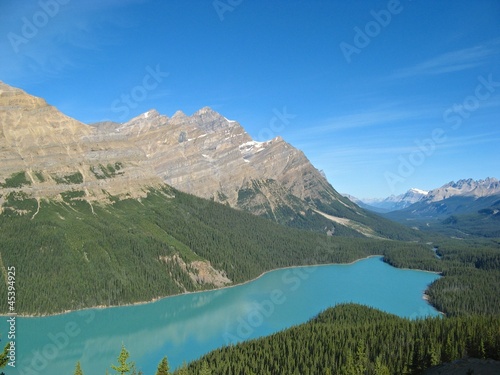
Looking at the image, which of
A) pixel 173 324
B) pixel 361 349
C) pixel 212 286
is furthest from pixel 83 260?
pixel 361 349

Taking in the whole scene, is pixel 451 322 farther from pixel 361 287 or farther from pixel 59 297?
pixel 59 297

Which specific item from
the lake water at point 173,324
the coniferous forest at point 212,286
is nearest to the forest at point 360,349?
the coniferous forest at point 212,286

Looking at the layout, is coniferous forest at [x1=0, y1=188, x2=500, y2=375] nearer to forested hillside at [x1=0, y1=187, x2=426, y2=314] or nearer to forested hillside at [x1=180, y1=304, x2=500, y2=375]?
forested hillside at [x1=180, y1=304, x2=500, y2=375]

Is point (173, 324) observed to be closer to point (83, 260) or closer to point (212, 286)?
point (83, 260)

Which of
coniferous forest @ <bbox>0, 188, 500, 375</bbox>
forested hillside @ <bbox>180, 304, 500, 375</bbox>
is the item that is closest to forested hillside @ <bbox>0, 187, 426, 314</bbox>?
coniferous forest @ <bbox>0, 188, 500, 375</bbox>

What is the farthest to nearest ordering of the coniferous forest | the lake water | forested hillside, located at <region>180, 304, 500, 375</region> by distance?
the lake water → the coniferous forest → forested hillside, located at <region>180, 304, 500, 375</region>

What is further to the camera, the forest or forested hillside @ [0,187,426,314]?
forested hillside @ [0,187,426,314]

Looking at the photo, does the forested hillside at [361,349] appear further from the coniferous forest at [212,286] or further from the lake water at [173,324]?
the lake water at [173,324]

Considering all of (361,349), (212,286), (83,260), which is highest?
(83,260)

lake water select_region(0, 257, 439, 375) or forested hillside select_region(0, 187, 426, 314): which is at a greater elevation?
forested hillside select_region(0, 187, 426, 314)
